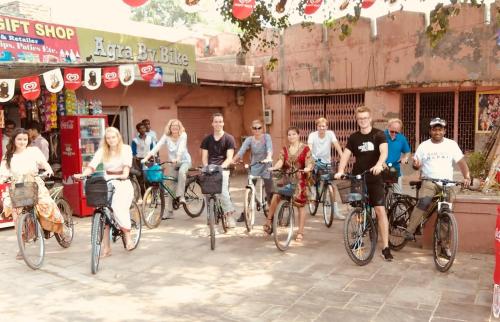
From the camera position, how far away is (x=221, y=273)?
17.8 feet

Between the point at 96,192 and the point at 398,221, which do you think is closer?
the point at 96,192

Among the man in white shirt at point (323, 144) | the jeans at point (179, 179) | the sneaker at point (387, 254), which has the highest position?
the man in white shirt at point (323, 144)

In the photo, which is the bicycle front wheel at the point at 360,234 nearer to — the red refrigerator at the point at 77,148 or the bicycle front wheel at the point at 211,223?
the bicycle front wheel at the point at 211,223

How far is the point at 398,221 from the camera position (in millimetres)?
6094

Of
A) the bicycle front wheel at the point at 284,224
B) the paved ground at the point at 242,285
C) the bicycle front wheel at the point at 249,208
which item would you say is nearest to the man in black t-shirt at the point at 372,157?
the paved ground at the point at 242,285

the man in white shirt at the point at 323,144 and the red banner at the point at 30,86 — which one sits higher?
the red banner at the point at 30,86

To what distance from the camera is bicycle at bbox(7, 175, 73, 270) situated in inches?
218

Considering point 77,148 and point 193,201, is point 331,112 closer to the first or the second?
point 193,201

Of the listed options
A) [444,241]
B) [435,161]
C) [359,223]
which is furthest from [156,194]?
[444,241]

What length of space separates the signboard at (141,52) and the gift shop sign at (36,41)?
289mm

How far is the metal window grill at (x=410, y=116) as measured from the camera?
463 inches

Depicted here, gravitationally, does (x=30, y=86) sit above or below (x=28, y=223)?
above

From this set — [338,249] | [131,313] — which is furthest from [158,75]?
[131,313]

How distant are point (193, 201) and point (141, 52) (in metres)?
4.11
